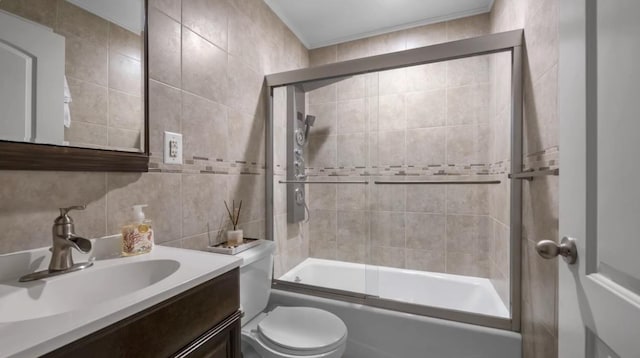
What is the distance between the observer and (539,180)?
116 centimetres

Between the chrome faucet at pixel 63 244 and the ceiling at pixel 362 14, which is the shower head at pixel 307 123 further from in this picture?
the chrome faucet at pixel 63 244

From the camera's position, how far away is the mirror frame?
71 cm

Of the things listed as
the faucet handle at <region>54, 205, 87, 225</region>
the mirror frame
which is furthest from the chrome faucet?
the mirror frame

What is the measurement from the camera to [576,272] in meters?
0.58

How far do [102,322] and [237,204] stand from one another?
1.16 metres

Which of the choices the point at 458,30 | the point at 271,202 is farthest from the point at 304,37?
the point at 271,202

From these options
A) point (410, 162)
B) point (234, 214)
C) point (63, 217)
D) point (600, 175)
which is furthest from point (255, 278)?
point (410, 162)

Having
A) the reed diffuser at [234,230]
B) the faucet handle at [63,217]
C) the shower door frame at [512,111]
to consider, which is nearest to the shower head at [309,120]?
the shower door frame at [512,111]

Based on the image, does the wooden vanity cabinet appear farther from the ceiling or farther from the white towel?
the ceiling

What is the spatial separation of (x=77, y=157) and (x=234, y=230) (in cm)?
82

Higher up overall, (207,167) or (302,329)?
(207,167)

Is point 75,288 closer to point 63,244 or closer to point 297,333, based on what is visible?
point 63,244

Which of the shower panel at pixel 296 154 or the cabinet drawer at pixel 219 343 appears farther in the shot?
the shower panel at pixel 296 154

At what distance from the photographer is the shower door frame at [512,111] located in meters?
1.35
